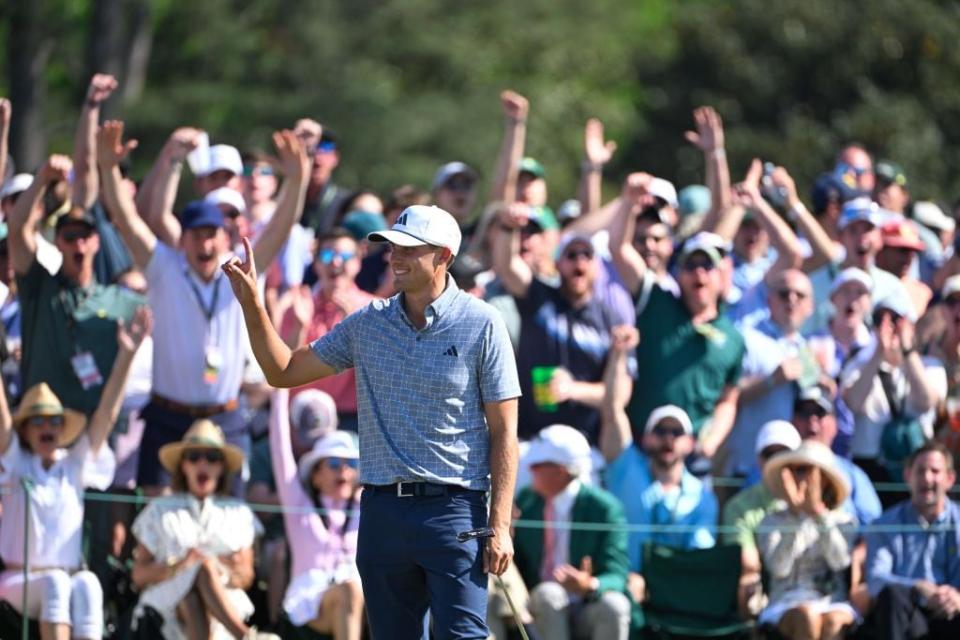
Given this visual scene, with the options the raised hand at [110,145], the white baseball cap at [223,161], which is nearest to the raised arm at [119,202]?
the raised hand at [110,145]

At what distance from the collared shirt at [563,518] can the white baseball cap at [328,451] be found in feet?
3.31

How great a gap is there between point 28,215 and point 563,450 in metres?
2.82

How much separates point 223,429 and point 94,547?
33.4 inches

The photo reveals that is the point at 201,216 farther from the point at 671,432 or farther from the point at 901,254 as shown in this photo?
the point at 901,254

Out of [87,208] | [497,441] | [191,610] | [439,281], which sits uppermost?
[87,208]

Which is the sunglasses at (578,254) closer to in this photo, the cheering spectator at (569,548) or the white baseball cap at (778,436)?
the cheering spectator at (569,548)

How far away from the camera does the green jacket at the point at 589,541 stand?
10.7 m

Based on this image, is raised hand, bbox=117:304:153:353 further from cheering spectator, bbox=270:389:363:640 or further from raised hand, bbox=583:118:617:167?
raised hand, bbox=583:118:617:167

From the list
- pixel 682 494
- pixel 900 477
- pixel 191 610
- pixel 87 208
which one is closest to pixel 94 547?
pixel 191 610

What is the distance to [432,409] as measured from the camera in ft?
25.6

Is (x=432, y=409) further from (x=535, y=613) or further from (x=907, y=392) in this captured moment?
(x=907, y=392)

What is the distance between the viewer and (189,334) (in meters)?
10.9

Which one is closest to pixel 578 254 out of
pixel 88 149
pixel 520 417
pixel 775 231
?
pixel 520 417

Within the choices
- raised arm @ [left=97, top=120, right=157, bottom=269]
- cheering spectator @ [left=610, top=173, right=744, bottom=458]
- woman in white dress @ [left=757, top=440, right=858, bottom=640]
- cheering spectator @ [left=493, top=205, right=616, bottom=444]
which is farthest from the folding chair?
raised arm @ [left=97, top=120, right=157, bottom=269]
